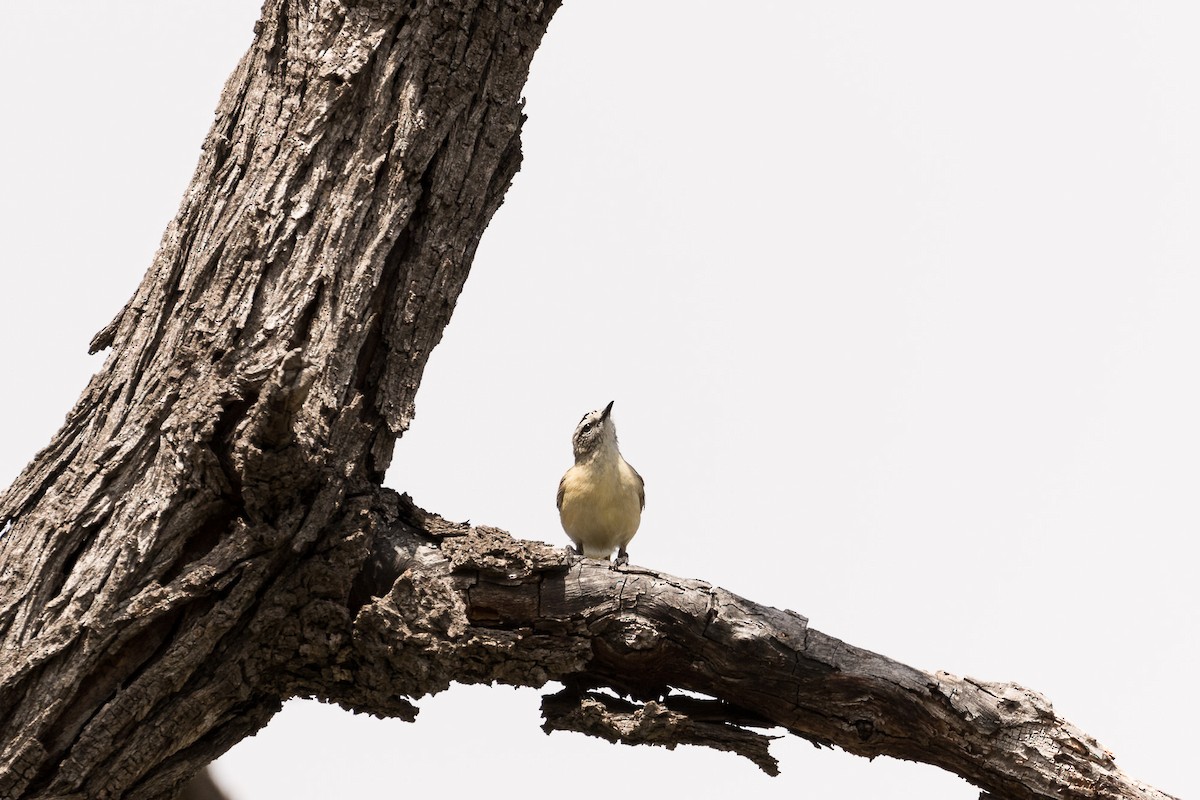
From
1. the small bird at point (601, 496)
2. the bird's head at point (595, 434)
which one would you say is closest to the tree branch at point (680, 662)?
the small bird at point (601, 496)

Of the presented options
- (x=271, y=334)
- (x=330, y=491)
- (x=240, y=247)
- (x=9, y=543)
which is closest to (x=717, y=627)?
(x=330, y=491)

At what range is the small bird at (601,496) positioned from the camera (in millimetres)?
6594

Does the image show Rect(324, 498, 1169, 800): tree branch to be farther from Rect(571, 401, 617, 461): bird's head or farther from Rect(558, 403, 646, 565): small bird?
Rect(571, 401, 617, 461): bird's head

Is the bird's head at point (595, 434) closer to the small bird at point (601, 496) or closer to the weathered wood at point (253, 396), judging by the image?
the small bird at point (601, 496)

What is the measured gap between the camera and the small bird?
260 inches

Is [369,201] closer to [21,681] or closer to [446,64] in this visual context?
A: [446,64]

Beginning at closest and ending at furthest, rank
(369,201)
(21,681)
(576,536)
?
(21,681) → (369,201) → (576,536)

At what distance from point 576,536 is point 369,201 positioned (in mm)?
3303

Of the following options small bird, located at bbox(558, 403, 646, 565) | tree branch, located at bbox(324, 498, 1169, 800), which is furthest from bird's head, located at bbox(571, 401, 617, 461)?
tree branch, located at bbox(324, 498, 1169, 800)

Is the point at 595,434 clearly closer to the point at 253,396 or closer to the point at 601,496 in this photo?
the point at 601,496

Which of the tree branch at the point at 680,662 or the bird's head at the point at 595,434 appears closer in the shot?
the tree branch at the point at 680,662

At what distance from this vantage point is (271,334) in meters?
3.62

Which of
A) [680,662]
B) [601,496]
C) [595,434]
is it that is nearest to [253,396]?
[680,662]

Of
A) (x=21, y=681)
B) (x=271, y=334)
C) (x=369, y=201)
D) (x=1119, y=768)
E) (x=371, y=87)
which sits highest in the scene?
(x=371, y=87)
